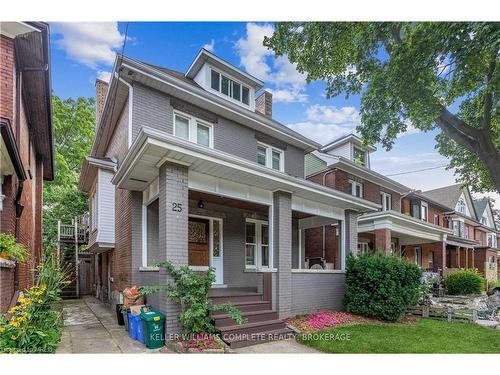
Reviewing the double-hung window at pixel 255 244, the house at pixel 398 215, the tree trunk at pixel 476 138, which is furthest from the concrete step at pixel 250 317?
the tree trunk at pixel 476 138

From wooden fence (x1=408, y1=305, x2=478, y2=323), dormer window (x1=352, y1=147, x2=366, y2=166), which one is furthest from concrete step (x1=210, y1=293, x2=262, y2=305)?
dormer window (x1=352, y1=147, x2=366, y2=166)

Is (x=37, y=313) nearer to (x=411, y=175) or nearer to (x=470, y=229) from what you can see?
(x=411, y=175)

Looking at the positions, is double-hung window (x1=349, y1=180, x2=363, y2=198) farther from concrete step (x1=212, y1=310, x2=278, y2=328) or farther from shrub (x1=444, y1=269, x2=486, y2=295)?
concrete step (x1=212, y1=310, x2=278, y2=328)

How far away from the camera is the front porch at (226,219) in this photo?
5.13 metres

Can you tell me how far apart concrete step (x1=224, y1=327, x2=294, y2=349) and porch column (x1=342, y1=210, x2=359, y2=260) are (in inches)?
116

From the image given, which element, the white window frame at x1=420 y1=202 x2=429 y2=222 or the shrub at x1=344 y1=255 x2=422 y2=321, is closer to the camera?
the shrub at x1=344 y1=255 x2=422 y2=321

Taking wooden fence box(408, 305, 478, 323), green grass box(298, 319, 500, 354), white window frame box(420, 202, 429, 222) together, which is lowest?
wooden fence box(408, 305, 478, 323)

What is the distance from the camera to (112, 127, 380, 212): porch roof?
4809mm

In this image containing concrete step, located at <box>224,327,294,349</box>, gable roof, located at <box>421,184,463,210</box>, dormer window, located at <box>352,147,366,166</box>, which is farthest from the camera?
gable roof, located at <box>421,184,463,210</box>

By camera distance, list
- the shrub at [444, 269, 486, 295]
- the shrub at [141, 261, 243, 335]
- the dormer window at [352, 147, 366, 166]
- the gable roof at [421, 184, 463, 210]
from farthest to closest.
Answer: the shrub at [444, 269, 486, 295], the gable roof at [421, 184, 463, 210], the dormer window at [352, 147, 366, 166], the shrub at [141, 261, 243, 335]

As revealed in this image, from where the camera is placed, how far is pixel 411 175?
7320mm

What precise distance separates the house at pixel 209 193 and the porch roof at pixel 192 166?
0.7 inches

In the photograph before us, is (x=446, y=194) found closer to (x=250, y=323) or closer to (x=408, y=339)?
(x=408, y=339)
